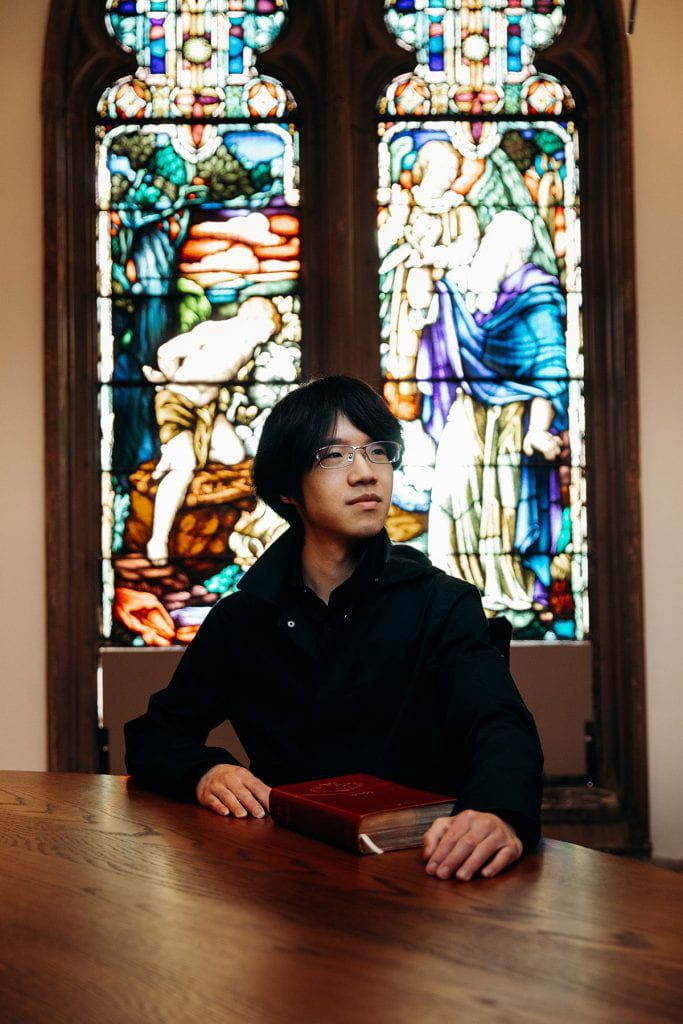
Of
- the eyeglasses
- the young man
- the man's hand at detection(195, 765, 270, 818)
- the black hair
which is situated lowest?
the man's hand at detection(195, 765, 270, 818)

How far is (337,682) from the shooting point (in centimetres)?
175

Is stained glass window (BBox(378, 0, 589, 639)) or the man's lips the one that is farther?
stained glass window (BBox(378, 0, 589, 639))

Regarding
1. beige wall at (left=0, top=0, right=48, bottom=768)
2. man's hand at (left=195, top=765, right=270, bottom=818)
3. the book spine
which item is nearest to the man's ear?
man's hand at (left=195, top=765, right=270, bottom=818)

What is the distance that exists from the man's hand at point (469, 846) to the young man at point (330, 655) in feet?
0.95

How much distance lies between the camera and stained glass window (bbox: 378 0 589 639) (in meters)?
4.34

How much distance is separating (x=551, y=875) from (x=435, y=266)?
11.4 ft

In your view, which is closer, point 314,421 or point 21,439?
point 314,421

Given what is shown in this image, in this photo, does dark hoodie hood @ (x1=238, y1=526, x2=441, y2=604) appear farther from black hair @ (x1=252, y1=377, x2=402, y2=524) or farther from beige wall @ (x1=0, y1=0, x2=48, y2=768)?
beige wall @ (x1=0, y1=0, x2=48, y2=768)

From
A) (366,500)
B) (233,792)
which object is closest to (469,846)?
(233,792)

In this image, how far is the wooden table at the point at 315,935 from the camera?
0.86m

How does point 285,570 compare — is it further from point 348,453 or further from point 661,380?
point 661,380

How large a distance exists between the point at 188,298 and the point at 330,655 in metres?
2.88

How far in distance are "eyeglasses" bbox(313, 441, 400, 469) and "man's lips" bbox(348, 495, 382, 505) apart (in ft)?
0.19

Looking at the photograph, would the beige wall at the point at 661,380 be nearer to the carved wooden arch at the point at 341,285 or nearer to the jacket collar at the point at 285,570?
the carved wooden arch at the point at 341,285
